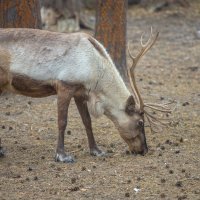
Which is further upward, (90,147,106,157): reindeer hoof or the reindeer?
the reindeer

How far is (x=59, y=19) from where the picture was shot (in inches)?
691

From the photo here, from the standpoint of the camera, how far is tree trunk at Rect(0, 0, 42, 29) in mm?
9844

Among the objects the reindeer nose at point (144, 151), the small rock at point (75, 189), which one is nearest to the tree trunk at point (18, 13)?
the reindeer nose at point (144, 151)

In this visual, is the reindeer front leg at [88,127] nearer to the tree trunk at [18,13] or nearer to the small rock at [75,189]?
the small rock at [75,189]

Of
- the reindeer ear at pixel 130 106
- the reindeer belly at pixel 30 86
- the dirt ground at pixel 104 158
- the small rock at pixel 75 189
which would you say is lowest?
the dirt ground at pixel 104 158

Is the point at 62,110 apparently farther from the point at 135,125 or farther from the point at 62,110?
the point at 135,125

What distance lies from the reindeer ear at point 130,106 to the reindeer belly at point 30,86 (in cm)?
84

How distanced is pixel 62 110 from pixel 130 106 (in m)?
0.79

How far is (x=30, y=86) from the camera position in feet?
23.9

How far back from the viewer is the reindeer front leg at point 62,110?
23.6ft

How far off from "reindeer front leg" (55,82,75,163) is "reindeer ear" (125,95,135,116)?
666mm

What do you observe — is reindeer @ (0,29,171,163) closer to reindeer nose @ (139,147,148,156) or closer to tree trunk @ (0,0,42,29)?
reindeer nose @ (139,147,148,156)

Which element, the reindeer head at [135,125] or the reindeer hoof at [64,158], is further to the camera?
the reindeer head at [135,125]

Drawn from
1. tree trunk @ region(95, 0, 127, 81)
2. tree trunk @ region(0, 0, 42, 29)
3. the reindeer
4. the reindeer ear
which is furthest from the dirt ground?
tree trunk @ region(0, 0, 42, 29)
